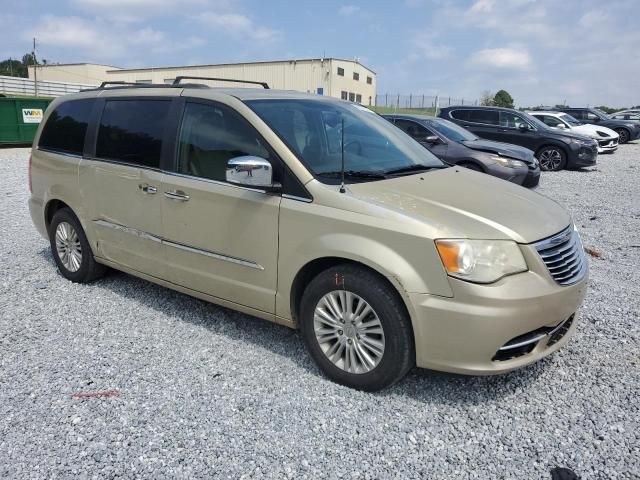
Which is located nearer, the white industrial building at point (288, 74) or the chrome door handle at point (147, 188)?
the chrome door handle at point (147, 188)

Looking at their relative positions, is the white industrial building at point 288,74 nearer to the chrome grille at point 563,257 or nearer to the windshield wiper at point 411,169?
the windshield wiper at point 411,169

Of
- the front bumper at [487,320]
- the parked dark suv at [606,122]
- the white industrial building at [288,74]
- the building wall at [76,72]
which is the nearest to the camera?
the front bumper at [487,320]

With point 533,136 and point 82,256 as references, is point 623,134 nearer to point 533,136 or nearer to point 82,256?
point 533,136

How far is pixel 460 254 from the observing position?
272 cm

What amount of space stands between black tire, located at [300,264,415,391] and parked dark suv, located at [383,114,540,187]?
6.60 meters

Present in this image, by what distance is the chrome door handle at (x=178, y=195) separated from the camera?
12.3 ft

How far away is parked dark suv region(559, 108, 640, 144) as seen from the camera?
23781 mm

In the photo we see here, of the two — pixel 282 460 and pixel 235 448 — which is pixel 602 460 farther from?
pixel 235 448

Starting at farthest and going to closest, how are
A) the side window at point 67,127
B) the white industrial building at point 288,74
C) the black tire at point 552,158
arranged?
1. the white industrial building at point 288,74
2. the black tire at point 552,158
3. the side window at point 67,127

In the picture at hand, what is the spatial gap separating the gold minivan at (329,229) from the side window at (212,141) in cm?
1

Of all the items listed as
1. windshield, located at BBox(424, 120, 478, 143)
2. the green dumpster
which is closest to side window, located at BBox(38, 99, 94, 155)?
windshield, located at BBox(424, 120, 478, 143)

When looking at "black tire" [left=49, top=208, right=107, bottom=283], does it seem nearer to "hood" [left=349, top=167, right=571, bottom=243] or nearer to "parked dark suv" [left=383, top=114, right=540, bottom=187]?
"hood" [left=349, top=167, right=571, bottom=243]

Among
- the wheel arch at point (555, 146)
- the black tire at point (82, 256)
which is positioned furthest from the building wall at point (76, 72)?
the black tire at point (82, 256)

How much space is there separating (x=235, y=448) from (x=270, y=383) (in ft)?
2.09
